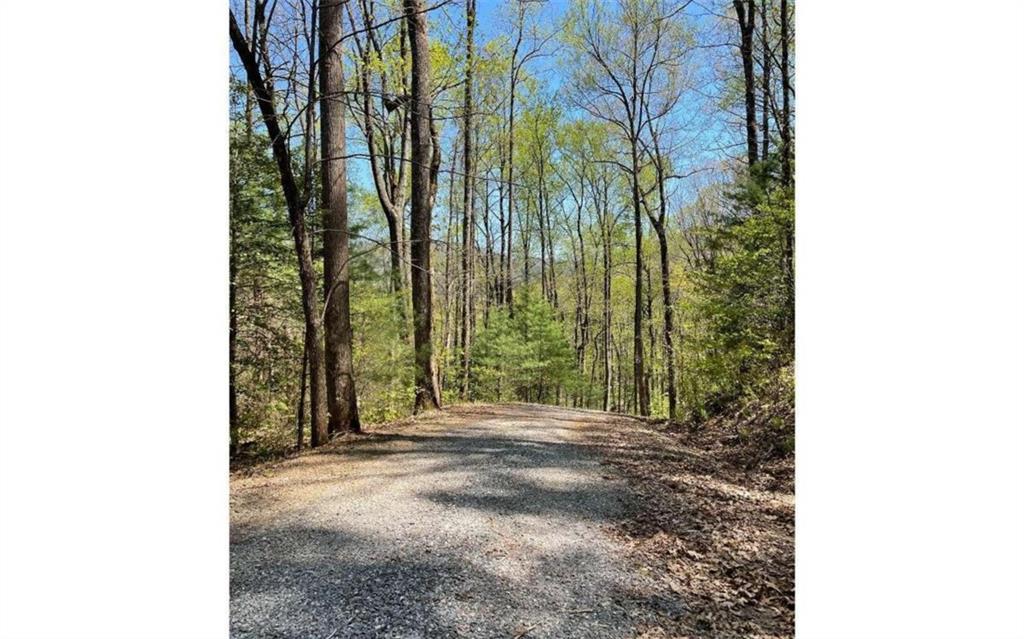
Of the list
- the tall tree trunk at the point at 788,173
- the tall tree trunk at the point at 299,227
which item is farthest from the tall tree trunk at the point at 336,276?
the tall tree trunk at the point at 788,173

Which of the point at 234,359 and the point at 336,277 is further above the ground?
the point at 336,277

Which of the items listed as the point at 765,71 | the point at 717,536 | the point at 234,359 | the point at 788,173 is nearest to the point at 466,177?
the point at 765,71

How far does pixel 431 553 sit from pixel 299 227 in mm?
2302

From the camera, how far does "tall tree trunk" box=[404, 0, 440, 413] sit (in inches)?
198

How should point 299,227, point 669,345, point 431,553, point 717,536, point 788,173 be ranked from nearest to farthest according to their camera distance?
point 431,553 < point 717,536 < point 299,227 < point 788,173 < point 669,345

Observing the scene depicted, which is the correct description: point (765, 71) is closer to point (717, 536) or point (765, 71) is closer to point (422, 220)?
point (422, 220)

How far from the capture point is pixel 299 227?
3234 millimetres

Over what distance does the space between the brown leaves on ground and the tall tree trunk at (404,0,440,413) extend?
242 centimetres
